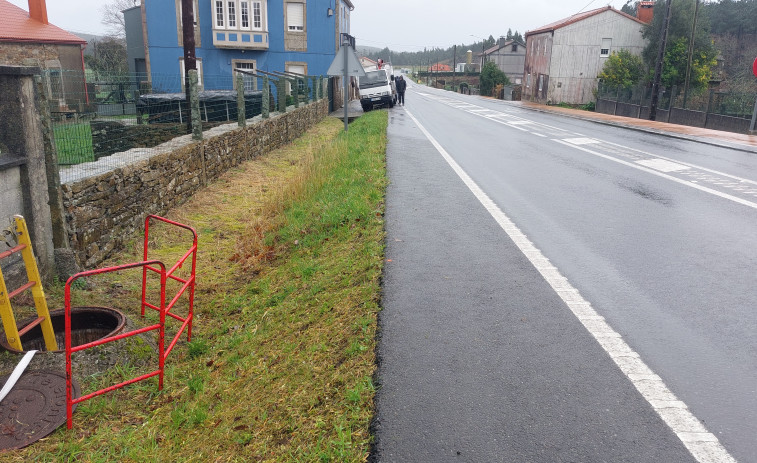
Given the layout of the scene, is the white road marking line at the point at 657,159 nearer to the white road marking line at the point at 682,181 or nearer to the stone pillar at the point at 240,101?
the white road marking line at the point at 682,181

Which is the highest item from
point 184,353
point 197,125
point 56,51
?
point 56,51

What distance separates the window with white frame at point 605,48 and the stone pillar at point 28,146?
49878 millimetres

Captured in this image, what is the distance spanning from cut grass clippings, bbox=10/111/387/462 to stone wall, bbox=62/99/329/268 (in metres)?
0.29

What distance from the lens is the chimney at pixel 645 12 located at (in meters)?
47.8

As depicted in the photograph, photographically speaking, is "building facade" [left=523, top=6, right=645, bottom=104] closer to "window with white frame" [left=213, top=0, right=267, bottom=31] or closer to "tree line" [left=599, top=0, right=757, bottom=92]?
"tree line" [left=599, top=0, right=757, bottom=92]

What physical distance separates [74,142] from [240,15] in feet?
107

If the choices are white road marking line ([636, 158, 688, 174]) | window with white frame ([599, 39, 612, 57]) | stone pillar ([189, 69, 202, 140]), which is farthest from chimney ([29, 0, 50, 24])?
window with white frame ([599, 39, 612, 57])

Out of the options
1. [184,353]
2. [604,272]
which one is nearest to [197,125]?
[184,353]

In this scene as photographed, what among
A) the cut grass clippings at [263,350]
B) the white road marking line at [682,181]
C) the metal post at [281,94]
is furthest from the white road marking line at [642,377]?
the metal post at [281,94]

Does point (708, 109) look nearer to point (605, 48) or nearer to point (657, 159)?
point (657, 159)

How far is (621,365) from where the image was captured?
3.54 metres

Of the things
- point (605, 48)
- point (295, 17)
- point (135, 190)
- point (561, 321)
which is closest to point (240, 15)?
point (295, 17)

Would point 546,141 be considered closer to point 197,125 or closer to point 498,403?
point 197,125

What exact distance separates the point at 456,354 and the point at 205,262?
4.34 m
